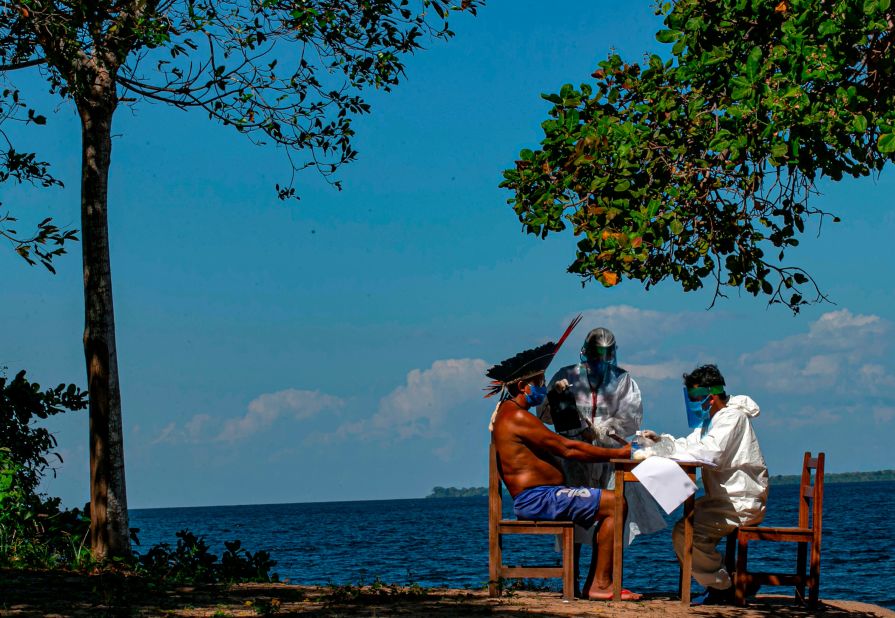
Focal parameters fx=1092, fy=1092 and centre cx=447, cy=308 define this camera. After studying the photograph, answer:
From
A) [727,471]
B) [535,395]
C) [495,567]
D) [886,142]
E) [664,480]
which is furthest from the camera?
[495,567]

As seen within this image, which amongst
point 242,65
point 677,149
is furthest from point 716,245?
point 242,65

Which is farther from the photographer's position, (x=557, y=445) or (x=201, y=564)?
(x=201, y=564)

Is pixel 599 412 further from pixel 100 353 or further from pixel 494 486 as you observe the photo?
pixel 100 353

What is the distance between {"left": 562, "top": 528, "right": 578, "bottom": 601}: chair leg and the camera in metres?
8.30

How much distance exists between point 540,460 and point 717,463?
1349mm

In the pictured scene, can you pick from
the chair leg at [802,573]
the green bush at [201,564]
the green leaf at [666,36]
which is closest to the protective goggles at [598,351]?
the chair leg at [802,573]

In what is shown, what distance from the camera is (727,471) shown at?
836cm

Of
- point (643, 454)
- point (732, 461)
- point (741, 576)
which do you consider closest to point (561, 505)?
point (643, 454)

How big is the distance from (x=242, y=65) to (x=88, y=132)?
190 centimetres

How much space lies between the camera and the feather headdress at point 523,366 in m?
8.58

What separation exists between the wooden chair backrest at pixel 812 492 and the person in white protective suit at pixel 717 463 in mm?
380

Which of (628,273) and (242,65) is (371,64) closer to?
(242,65)

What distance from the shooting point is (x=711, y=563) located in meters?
8.57

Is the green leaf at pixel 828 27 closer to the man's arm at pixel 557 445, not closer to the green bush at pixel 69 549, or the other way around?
the man's arm at pixel 557 445
